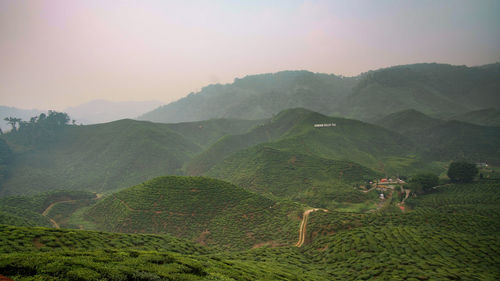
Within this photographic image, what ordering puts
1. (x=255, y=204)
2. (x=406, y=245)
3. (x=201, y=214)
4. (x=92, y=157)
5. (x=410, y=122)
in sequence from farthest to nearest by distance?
(x=410, y=122) < (x=92, y=157) < (x=255, y=204) < (x=201, y=214) < (x=406, y=245)

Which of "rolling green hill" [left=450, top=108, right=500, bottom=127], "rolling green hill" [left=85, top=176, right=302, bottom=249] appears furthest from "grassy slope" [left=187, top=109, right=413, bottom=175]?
"rolling green hill" [left=450, top=108, right=500, bottom=127]

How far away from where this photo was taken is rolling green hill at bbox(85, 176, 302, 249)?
44406 mm

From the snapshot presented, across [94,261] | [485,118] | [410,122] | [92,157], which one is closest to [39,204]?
[92,157]

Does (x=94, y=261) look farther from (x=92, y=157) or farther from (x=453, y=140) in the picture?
(x=453, y=140)

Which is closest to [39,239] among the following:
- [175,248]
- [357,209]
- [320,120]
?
[175,248]

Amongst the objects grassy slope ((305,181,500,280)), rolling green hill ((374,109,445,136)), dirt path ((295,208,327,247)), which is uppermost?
rolling green hill ((374,109,445,136))

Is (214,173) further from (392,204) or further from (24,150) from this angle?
(24,150)

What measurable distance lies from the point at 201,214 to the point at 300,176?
147 feet

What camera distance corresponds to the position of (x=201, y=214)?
168 ft

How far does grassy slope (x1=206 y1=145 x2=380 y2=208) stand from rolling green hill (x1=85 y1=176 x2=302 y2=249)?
21822 millimetres

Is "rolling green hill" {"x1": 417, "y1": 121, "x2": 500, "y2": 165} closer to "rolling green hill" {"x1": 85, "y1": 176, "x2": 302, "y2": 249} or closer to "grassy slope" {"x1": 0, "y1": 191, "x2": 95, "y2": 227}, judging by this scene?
"rolling green hill" {"x1": 85, "y1": 176, "x2": 302, "y2": 249}

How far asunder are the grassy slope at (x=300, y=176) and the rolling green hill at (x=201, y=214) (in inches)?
859

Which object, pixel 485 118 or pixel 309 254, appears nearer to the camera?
pixel 309 254

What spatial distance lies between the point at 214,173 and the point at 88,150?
9119 centimetres
